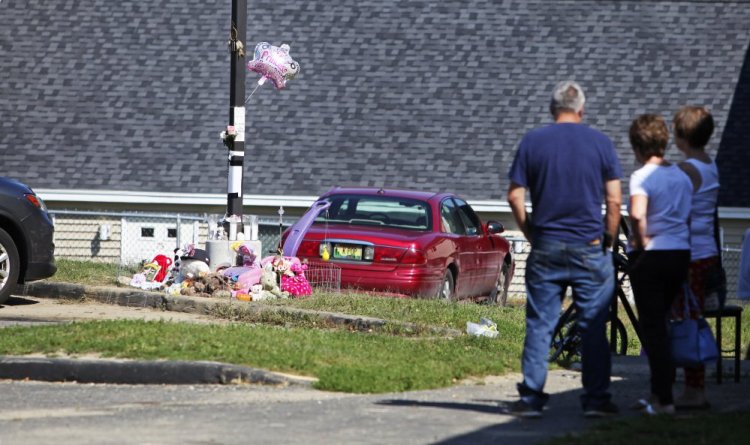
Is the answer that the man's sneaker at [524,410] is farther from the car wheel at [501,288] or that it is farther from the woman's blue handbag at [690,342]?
the car wheel at [501,288]

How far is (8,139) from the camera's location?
2850cm

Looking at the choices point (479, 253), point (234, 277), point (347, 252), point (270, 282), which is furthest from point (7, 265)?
point (479, 253)

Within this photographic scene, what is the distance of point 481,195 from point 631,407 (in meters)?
18.4

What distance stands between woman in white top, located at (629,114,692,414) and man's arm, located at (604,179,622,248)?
0.14 metres

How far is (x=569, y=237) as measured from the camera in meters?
8.12

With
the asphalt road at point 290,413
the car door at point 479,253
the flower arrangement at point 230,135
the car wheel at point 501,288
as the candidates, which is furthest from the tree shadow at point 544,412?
the car wheel at point 501,288

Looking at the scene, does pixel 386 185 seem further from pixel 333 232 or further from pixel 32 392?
pixel 32 392

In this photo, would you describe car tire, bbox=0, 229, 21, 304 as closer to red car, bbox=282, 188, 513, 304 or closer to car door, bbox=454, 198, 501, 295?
red car, bbox=282, 188, 513, 304

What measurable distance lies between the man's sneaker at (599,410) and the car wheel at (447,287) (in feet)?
27.5

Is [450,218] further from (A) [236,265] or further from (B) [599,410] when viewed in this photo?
(B) [599,410]

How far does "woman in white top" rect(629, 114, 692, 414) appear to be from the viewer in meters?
8.31

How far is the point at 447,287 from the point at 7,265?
5.23m

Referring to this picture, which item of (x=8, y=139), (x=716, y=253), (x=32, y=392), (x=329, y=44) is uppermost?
(x=329, y=44)

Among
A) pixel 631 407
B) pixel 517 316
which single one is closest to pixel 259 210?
pixel 517 316
